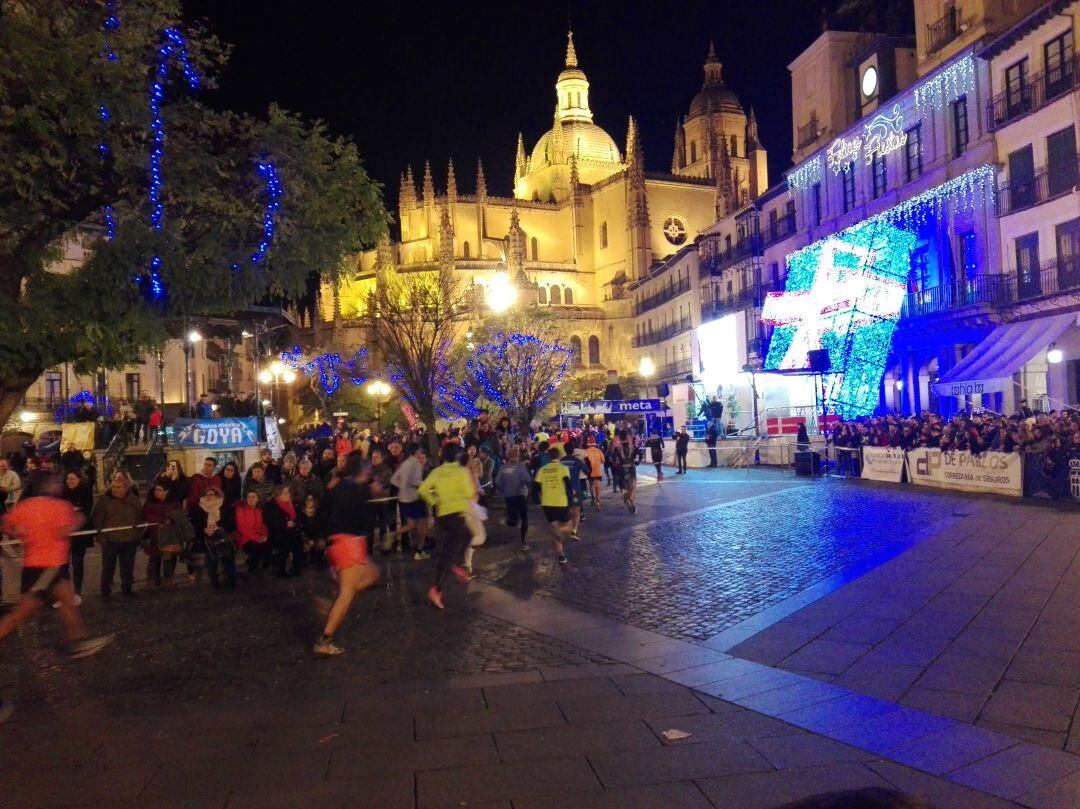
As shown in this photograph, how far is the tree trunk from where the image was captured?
9.68 m

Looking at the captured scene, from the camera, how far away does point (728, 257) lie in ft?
140

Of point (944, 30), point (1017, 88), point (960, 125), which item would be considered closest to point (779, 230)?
point (944, 30)

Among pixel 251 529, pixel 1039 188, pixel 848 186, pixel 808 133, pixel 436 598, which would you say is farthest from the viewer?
pixel 808 133

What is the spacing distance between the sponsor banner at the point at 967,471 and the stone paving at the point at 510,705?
5977 mm

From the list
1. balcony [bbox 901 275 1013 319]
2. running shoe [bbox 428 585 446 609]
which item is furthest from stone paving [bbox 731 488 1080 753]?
balcony [bbox 901 275 1013 319]

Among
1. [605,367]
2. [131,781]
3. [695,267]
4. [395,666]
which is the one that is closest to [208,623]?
[395,666]

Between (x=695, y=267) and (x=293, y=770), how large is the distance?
151 ft

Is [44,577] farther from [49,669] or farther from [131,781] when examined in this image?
[131,781]

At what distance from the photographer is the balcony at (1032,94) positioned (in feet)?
68.5

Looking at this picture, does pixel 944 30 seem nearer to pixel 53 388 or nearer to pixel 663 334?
pixel 663 334

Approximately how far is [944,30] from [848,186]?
20.4 feet

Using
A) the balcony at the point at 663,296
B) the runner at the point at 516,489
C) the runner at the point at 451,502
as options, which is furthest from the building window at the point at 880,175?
the runner at the point at 451,502

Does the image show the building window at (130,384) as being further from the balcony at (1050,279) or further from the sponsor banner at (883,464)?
the balcony at (1050,279)

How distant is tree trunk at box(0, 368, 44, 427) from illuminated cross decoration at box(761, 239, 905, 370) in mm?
20469
